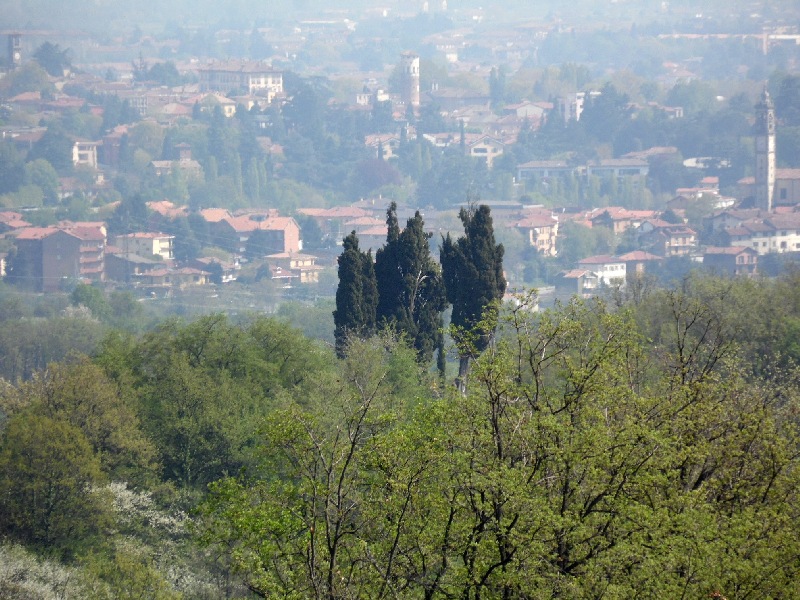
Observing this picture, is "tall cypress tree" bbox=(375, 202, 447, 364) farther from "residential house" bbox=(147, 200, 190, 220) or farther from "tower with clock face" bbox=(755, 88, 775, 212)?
"tower with clock face" bbox=(755, 88, 775, 212)

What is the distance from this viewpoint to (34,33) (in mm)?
111562

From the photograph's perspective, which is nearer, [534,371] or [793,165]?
[534,371]

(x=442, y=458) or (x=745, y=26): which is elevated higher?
(x=745, y=26)

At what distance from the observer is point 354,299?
2238cm

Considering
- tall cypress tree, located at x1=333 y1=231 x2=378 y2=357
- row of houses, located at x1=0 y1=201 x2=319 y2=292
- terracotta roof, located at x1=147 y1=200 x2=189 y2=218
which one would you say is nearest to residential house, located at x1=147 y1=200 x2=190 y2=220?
terracotta roof, located at x1=147 y1=200 x2=189 y2=218

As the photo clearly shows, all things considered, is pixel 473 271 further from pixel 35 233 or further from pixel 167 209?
pixel 167 209

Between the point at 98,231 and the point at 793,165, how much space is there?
31604 mm

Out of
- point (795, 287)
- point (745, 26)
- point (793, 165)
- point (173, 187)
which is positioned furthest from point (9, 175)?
point (745, 26)

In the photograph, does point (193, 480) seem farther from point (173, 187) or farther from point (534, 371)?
point (173, 187)

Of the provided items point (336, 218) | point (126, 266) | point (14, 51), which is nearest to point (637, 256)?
point (336, 218)

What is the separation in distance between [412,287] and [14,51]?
86.8 m

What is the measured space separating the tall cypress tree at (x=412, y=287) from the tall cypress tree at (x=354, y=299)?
0.24 metres

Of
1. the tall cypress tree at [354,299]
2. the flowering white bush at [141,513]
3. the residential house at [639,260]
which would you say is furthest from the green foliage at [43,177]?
the flowering white bush at [141,513]

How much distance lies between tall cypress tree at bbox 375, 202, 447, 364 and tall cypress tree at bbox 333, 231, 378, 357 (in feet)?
0.80
